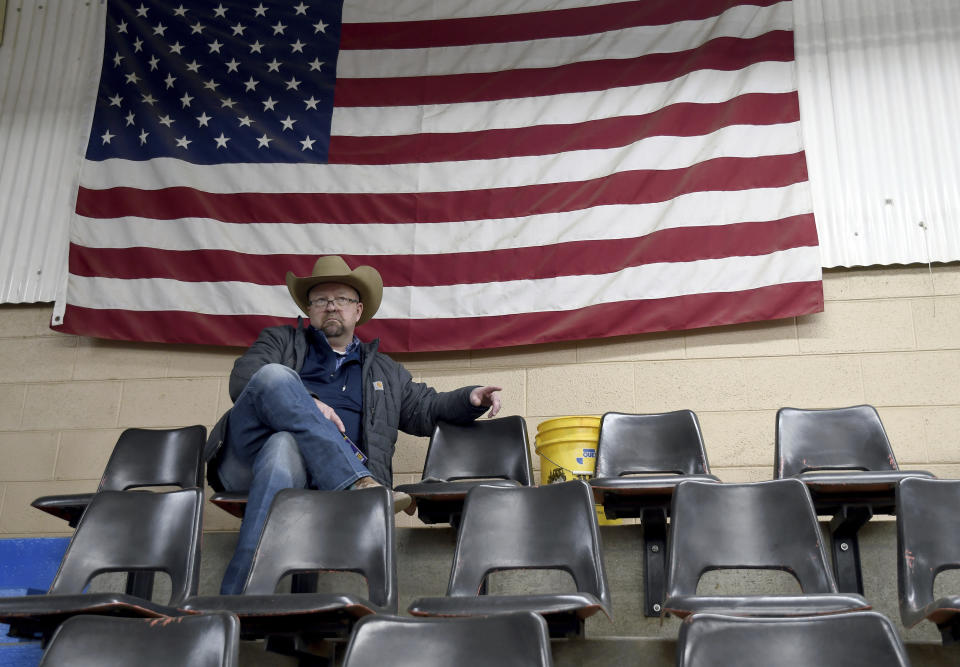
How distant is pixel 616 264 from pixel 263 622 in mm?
2534

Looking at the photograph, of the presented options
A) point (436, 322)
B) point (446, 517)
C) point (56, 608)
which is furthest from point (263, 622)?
point (436, 322)

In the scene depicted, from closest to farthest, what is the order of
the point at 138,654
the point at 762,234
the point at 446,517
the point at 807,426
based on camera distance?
the point at 138,654
the point at 446,517
the point at 807,426
the point at 762,234

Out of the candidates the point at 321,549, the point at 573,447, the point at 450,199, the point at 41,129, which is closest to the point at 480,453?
the point at 573,447

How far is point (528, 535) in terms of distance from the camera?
7.82ft

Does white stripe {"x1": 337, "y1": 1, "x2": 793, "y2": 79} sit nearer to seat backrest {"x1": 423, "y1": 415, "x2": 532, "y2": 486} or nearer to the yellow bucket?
the yellow bucket

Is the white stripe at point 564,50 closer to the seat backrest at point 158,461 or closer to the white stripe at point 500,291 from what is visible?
the white stripe at point 500,291

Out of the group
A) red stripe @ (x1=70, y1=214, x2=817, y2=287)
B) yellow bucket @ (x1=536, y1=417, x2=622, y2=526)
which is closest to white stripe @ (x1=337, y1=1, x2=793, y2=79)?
red stripe @ (x1=70, y1=214, x2=817, y2=287)

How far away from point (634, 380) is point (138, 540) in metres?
2.24

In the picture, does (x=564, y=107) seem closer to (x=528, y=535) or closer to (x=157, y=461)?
(x=157, y=461)

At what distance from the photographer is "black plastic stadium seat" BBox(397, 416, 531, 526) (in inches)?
127

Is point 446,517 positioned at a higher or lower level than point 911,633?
higher

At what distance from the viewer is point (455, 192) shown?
4336 millimetres

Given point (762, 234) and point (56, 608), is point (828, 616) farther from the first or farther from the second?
point (762, 234)

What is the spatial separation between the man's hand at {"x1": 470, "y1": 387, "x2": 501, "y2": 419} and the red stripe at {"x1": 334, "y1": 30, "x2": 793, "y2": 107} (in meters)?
1.79
